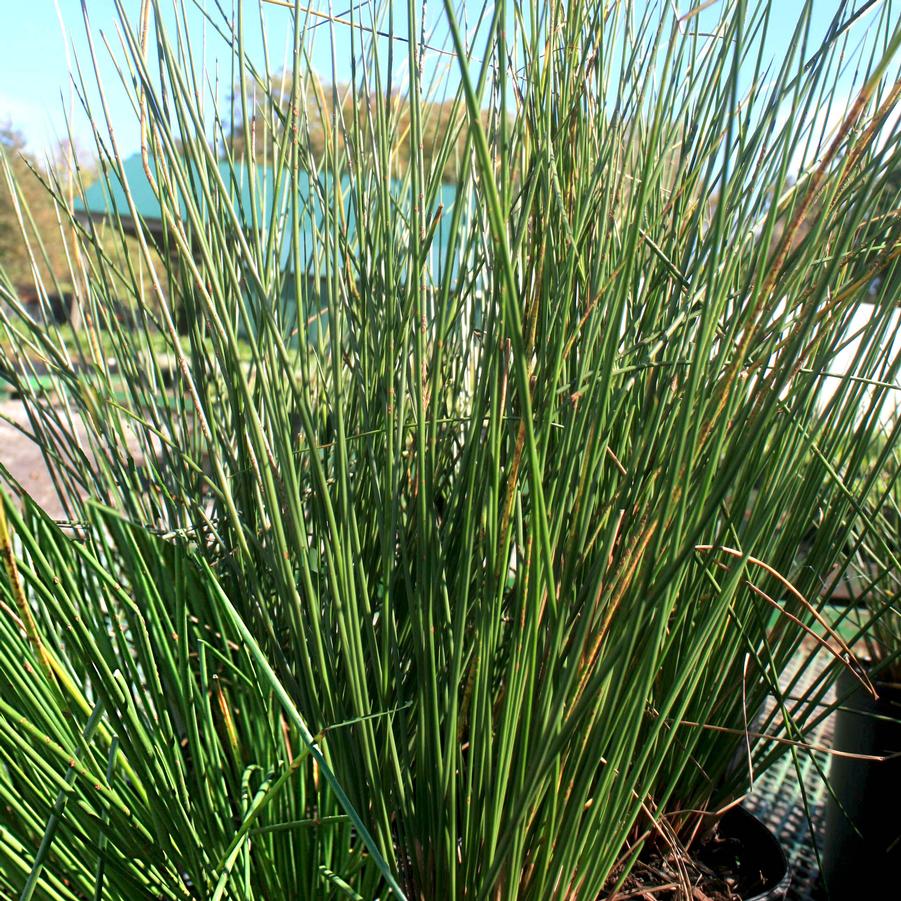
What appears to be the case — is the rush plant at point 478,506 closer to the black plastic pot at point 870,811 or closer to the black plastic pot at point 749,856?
the black plastic pot at point 749,856

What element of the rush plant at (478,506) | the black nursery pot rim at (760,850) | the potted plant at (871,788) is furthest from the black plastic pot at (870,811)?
the rush plant at (478,506)

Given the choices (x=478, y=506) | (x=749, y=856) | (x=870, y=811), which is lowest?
(x=870, y=811)

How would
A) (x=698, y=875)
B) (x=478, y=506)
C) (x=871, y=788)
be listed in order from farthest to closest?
1. (x=871, y=788)
2. (x=698, y=875)
3. (x=478, y=506)

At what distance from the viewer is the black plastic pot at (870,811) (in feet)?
2.86

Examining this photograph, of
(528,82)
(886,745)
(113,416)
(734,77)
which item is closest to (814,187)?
(734,77)

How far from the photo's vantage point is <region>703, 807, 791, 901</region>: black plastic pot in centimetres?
61

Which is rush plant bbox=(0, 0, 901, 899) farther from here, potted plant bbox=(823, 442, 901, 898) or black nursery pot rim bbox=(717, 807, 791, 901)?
potted plant bbox=(823, 442, 901, 898)

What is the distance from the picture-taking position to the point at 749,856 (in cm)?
66

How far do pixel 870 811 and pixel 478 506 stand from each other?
716 mm

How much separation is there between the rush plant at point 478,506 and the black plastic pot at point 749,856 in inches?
2.0

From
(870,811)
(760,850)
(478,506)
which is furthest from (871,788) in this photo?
(478,506)

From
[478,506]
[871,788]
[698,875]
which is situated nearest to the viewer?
[478,506]

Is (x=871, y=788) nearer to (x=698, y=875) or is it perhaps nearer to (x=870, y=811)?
(x=870, y=811)

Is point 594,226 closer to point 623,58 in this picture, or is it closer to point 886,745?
point 623,58
